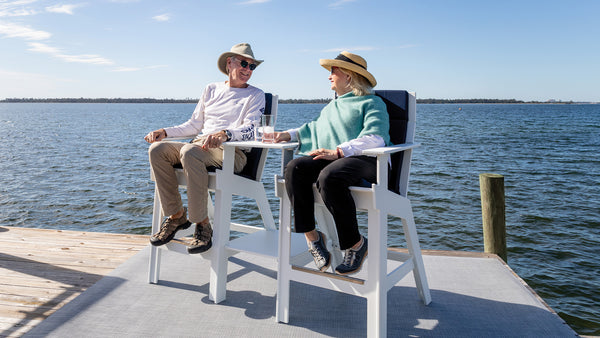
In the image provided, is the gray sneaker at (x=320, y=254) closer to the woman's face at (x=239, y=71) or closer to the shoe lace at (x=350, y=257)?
the shoe lace at (x=350, y=257)

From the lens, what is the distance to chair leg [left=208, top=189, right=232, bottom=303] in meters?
2.50

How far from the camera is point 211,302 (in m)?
2.50

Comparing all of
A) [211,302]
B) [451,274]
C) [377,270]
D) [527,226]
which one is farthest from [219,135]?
[527,226]

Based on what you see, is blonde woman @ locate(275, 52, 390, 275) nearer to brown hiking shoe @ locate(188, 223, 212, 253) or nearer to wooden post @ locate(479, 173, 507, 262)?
brown hiking shoe @ locate(188, 223, 212, 253)

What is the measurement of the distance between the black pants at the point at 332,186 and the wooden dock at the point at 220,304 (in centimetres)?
50

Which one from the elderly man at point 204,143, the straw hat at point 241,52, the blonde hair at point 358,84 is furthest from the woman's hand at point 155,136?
the blonde hair at point 358,84

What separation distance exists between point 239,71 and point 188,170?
804 millimetres

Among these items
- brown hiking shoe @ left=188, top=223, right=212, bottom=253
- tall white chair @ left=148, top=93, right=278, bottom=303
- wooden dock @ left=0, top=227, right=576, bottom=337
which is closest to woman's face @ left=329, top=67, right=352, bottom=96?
tall white chair @ left=148, top=93, right=278, bottom=303

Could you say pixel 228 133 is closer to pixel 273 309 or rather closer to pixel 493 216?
pixel 273 309

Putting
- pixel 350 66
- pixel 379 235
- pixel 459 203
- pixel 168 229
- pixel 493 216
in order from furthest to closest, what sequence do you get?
pixel 459 203 → pixel 493 216 → pixel 168 229 → pixel 350 66 → pixel 379 235

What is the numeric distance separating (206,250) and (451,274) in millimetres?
1556

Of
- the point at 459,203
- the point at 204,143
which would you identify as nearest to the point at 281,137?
the point at 204,143

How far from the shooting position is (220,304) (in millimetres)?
2484

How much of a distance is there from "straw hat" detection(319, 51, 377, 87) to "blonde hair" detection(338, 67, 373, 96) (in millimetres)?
33
